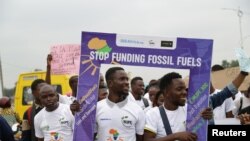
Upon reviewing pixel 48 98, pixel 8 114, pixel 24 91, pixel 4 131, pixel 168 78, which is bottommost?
pixel 8 114

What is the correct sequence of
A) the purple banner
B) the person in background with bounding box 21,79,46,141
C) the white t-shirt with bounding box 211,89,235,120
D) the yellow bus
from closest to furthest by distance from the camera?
the purple banner → the person in background with bounding box 21,79,46,141 → the white t-shirt with bounding box 211,89,235,120 → the yellow bus

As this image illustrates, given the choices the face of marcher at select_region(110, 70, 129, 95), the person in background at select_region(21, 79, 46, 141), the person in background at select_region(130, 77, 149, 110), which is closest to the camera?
the face of marcher at select_region(110, 70, 129, 95)

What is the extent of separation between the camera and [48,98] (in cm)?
609

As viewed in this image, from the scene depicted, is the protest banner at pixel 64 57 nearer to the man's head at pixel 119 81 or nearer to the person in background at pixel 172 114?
the man's head at pixel 119 81

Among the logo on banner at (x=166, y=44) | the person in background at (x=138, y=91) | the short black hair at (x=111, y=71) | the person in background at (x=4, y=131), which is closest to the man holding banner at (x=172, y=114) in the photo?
the logo on banner at (x=166, y=44)

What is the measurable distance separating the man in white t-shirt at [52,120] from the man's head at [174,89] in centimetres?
131

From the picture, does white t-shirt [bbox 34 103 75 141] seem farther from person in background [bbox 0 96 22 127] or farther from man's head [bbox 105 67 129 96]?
person in background [bbox 0 96 22 127]

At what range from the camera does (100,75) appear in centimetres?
547

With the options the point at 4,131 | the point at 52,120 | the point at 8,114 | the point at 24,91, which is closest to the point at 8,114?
the point at 8,114

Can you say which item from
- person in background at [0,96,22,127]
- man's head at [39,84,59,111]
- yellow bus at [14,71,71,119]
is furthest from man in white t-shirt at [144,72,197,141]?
yellow bus at [14,71,71,119]

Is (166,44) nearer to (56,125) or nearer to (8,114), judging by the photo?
(56,125)

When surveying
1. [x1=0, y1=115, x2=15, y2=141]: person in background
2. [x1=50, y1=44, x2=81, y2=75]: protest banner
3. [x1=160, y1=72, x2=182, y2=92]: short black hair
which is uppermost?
[x1=50, y1=44, x2=81, y2=75]: protest banner

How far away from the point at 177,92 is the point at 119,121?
61 cm

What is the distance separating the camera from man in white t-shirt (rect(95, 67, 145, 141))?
5176 mm
